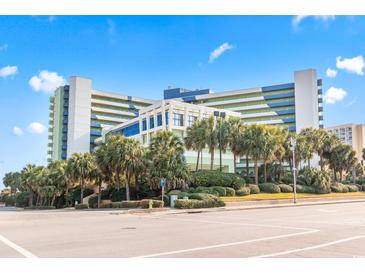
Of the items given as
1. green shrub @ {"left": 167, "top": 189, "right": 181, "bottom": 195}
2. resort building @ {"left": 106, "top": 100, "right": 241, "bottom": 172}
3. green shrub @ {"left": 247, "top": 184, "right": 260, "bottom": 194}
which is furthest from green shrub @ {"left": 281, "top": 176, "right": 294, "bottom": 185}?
green shrub @ {"left": 167, "top": 189, "right": 181, "bottom": 195}

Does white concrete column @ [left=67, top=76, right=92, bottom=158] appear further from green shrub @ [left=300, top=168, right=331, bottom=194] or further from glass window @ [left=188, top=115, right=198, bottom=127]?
green shrub @ [left=300, top=168, right=331, bottom=194]

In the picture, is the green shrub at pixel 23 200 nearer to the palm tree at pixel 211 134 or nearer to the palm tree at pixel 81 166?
the palm tree at pixel 81 166

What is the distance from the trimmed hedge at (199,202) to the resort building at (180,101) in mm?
71002

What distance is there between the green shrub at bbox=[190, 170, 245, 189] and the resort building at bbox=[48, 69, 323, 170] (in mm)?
62214

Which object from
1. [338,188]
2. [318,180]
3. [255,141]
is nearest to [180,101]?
[338,188]

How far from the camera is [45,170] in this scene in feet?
237

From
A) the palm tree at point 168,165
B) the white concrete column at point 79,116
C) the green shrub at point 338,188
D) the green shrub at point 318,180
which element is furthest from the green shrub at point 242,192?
the white concrete column at point 79,116

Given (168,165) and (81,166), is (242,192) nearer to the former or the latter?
(168,165)

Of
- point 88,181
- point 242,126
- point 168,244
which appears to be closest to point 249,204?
point 242,126

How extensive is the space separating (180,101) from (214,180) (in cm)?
7353

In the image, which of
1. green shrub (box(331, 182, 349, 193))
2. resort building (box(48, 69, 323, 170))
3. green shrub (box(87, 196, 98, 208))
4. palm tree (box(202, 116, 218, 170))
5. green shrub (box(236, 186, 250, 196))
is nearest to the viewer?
green shrub (box(236, 186, 250, 196))

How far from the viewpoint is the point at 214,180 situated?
151ft

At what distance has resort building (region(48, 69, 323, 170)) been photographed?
379ft
